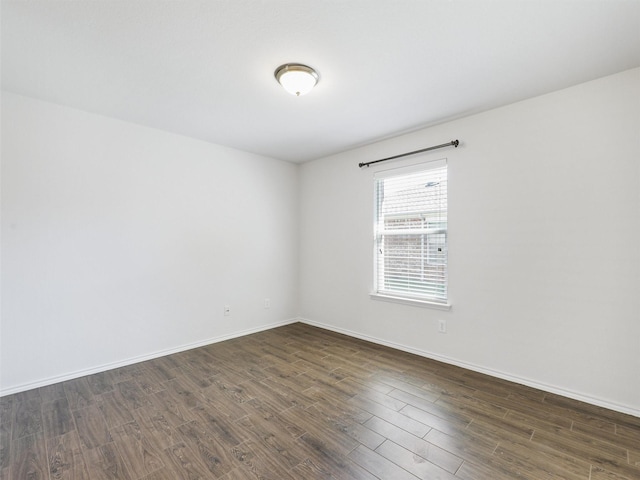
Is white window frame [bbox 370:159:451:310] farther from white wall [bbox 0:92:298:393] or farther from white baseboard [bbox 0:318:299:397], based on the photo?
white baseboard [bbox 0:318:299:397]

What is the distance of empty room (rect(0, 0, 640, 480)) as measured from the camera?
69.2 inches

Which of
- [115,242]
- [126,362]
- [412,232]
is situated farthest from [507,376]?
[115,242]

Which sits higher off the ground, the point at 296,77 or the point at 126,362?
the point at 296,77

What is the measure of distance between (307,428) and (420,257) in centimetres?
215

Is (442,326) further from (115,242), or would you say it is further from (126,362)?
(115,242)

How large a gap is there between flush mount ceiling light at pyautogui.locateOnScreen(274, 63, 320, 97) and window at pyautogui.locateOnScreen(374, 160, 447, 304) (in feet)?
5.54

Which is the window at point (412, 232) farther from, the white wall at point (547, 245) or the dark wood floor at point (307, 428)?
the dark wood floor at point (307, 428)

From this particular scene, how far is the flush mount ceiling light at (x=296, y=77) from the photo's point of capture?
7.09 feet

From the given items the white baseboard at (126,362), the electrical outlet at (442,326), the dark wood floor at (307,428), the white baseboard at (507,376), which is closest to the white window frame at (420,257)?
the electrical outlet at (442,326)

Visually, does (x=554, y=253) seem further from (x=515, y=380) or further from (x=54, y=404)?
(x=54, y=404)

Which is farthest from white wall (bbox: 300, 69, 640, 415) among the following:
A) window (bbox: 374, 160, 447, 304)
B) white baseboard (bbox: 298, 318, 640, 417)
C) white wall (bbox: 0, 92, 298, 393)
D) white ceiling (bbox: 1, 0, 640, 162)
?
white wall (bbox: 0, 92, 298, 393)

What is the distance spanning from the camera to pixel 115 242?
10.1 feet

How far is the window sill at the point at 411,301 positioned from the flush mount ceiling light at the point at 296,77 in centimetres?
247

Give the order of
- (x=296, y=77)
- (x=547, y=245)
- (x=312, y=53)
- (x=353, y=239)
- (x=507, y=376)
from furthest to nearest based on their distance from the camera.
Result: (x=353, y=239)
(x=507, y=376)
(x=547, y=245)
(x=296, y=77)
(x=312, y=53)
